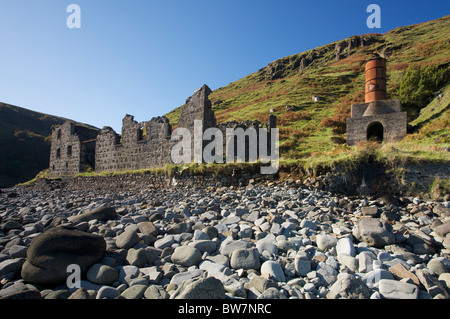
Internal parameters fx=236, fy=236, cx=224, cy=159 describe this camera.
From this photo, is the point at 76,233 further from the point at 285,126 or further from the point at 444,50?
the point at 444,50

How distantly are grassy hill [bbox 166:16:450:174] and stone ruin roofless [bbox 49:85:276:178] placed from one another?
5067mm

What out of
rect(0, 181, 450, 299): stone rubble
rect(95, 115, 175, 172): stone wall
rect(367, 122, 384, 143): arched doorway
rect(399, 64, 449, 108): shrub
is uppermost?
rect(399, 64, 449, 108): shrub

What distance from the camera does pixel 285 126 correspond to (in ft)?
87.1

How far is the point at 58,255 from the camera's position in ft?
10.7

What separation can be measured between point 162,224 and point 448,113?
23.9m

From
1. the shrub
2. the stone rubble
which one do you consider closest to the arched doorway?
the shrub

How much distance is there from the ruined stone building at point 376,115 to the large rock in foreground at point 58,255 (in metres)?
17.3

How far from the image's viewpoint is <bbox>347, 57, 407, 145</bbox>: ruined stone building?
655 inches

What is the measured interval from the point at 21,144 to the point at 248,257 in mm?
52786

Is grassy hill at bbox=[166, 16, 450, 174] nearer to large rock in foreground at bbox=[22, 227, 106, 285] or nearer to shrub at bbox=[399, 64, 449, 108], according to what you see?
shrub at bbox=[399, 64, 449, 108]

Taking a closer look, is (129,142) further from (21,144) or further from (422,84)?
(21,144)

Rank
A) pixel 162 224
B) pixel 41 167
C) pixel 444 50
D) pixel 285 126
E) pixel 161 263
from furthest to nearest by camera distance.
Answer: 1. pixel 444 50
2. pixel 41 167
3. pixel 285 126
4. pixel 162 224
5. pixel 161 263

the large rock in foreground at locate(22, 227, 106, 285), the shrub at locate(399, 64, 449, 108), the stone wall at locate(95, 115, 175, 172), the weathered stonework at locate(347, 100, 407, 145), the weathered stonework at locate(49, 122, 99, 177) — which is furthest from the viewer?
the shrub at locate(399, 64, 449, 108)
